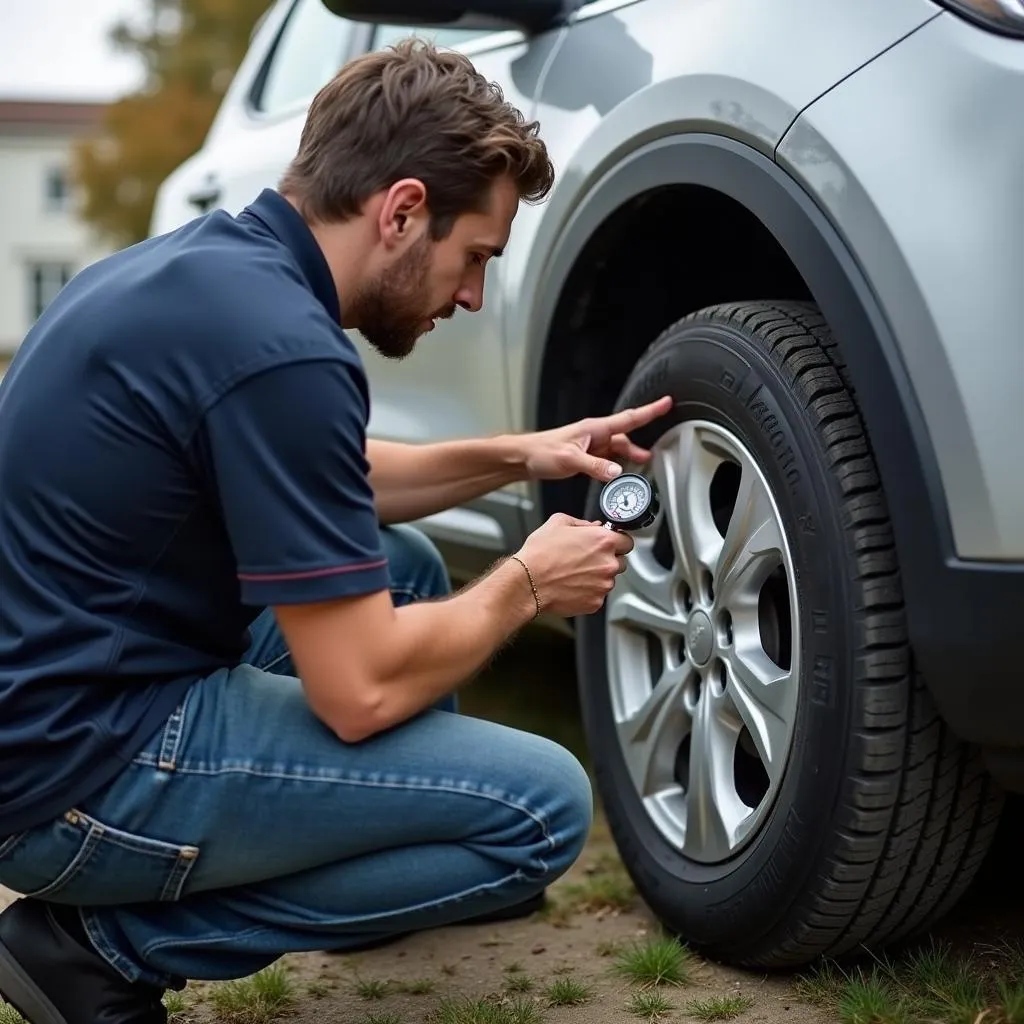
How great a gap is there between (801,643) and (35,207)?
158 feet

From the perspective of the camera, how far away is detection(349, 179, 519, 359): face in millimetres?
2057

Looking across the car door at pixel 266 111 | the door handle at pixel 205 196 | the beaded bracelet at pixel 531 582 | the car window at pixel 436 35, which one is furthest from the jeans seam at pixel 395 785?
the door handle at pixel 205 196

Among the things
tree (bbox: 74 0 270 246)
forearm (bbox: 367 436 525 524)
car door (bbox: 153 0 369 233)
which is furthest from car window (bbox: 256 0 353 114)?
tree (bbox: 74 0 270 246)

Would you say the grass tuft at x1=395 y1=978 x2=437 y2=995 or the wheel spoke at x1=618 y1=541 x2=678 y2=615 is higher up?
the wheel spoke at x1=618 y1=541 x2=678 y2=615

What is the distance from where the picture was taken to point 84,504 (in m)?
1.89

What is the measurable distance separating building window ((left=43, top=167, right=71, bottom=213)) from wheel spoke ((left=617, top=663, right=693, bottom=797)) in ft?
155

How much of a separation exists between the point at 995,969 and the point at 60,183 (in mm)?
48118

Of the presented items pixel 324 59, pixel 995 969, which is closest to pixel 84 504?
pixel 995 969

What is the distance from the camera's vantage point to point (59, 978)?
2.00 m

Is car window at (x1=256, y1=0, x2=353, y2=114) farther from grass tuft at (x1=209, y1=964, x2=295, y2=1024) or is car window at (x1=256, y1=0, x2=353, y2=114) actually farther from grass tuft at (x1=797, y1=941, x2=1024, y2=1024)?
grass tuft at (x1=797, y1=941, x2=1024, y2=1024)

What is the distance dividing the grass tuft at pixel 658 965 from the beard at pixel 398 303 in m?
1.03

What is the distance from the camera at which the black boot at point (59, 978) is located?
1986mm

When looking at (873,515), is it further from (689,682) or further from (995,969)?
(995,969)

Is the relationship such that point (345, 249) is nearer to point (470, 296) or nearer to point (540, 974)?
point (470, 296)
